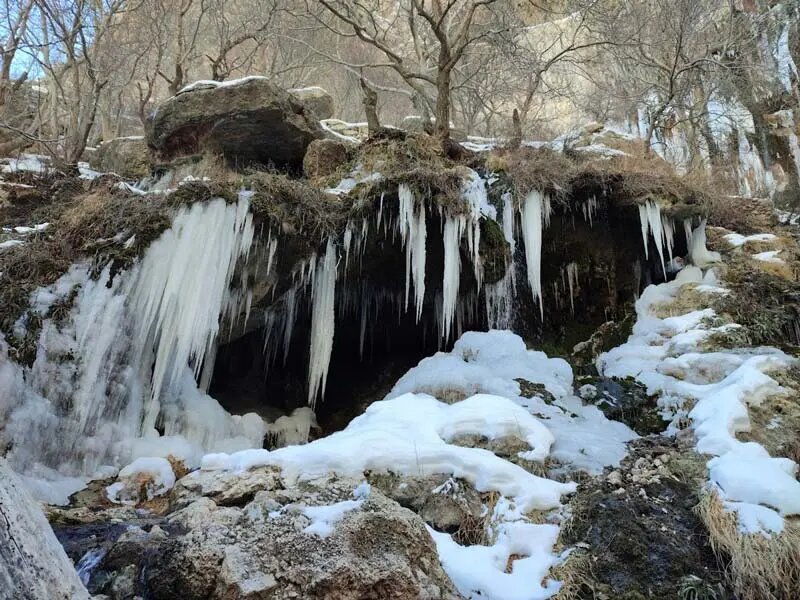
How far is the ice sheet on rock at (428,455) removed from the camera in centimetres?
433

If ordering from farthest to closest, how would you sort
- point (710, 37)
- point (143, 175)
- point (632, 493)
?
point (710, 37) → point (143, 175) → point (632, 493)

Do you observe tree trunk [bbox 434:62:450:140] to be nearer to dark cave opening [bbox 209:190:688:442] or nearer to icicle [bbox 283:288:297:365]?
dark cave opening [bbox 209:190:688:442]

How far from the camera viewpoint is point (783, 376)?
231 inches

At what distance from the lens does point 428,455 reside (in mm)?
4543

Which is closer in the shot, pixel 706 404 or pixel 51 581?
pixel 51 581

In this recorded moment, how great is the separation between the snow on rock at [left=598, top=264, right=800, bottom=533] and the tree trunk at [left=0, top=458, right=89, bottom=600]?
364 cm

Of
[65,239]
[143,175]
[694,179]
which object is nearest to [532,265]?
[694,179]

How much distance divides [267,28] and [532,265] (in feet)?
32.9

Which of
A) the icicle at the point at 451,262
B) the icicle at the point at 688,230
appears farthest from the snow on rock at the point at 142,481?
the icicle at the point at 688,230

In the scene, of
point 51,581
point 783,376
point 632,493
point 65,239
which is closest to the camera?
point 51,581

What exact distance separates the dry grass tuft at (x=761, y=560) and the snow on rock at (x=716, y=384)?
9 centimetres

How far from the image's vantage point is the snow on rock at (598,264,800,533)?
382 cm

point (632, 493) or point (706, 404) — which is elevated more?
point (706, 404)

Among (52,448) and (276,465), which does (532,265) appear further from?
(52,448)
